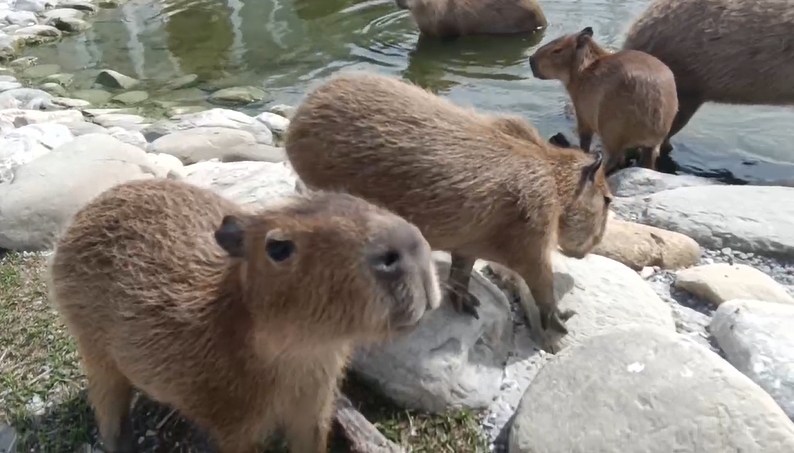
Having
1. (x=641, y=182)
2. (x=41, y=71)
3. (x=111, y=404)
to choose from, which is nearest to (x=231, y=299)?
(x=111, y=404)

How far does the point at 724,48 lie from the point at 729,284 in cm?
234

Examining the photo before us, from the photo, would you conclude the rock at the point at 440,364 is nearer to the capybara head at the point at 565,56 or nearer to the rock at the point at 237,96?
the capybara head at the point at 565,56

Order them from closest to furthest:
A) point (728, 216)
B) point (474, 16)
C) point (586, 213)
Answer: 1. point (586, 213)
2. point (728, 216)
3. point (474, 16)

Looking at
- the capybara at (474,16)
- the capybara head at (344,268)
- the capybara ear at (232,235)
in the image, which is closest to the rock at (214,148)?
the capybara ear at (232,235)

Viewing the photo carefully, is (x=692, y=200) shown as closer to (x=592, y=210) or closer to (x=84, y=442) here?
(x=592, y=210)

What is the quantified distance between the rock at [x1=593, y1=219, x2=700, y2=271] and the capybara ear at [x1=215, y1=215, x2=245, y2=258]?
83.2 inches

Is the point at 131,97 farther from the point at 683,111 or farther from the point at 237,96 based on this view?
the point at 683,111

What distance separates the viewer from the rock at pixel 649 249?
12.7ft

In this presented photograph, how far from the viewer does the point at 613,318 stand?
134 inches

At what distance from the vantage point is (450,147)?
3.17 meters

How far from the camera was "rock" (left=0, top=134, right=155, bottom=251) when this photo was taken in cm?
417

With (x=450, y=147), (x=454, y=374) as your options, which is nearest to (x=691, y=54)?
(x=450, y=147)

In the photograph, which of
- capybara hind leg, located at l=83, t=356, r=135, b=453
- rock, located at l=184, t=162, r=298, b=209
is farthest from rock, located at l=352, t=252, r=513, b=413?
rock, located at l=184, t=162, r=298, b=209

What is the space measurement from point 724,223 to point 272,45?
5615 millimetres
